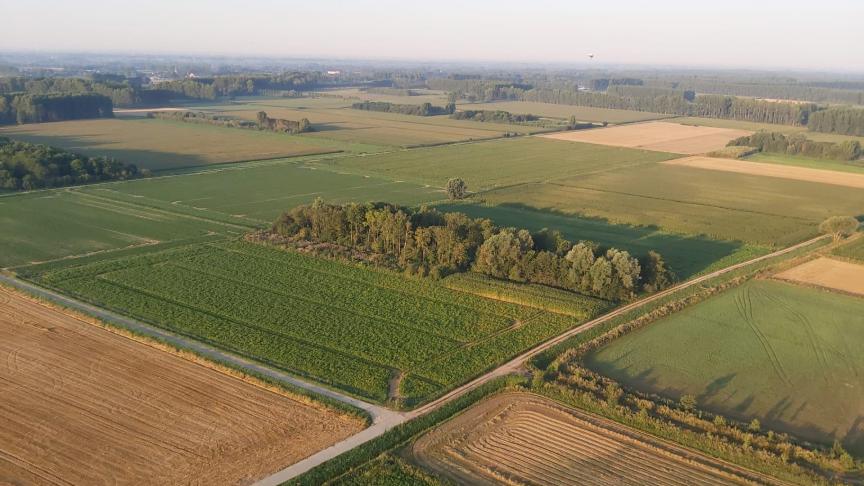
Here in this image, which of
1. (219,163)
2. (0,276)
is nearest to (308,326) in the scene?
(0,276)

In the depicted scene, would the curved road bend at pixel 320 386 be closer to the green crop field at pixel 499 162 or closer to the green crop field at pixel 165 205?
the green crop field at pixel 165 205

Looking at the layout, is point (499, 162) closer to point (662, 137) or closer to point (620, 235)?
point (620, 235)

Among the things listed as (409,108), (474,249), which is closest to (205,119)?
(409,108)

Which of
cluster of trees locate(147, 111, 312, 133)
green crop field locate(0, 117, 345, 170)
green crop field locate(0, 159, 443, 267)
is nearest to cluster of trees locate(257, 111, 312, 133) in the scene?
cluster of trees locate(147, 111, 312, 133)

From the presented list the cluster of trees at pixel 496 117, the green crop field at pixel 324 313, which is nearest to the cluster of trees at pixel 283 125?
the cluster of trees at pixel 496 117

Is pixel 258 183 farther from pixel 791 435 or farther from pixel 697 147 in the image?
pixel 697 147

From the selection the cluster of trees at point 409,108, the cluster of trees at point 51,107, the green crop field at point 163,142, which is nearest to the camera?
the green crop field at point 163,142
